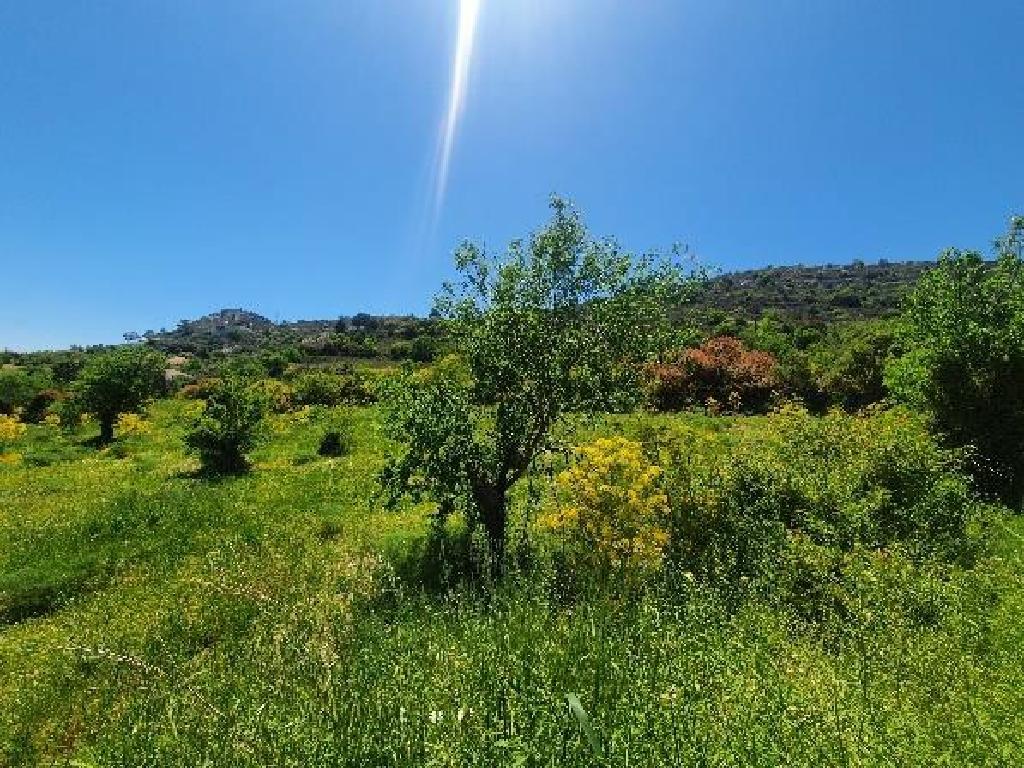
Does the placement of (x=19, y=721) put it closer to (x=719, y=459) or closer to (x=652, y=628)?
(x=652, y=628)

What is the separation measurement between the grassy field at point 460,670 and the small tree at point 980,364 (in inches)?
234

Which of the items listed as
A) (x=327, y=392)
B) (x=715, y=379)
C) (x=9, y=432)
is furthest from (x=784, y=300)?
(x=9, y=432)

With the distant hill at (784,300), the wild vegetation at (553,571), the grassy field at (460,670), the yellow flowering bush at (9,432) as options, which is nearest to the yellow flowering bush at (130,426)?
the yellow flowering bush at (9,432)

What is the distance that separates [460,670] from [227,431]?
65.9ft

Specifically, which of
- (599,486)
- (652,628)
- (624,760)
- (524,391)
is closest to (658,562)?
(599,486)

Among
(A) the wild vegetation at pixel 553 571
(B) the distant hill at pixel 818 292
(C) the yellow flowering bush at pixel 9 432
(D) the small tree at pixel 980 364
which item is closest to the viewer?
(A) the wild vegetation at pixel 553 571

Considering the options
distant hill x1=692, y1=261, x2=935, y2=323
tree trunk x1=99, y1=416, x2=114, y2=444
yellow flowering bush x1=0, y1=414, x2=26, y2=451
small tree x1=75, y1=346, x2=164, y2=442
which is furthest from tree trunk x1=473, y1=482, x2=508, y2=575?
distant hill x1=692, y1=261, x2=935, y2=323

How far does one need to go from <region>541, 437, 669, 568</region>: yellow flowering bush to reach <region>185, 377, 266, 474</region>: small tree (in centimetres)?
1645

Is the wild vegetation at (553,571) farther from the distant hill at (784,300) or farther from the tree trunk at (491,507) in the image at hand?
the distant hill at (784,300)

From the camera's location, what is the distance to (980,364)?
2139 centimetres

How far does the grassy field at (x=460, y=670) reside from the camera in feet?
21.8

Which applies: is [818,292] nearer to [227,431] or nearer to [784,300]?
[784,300]

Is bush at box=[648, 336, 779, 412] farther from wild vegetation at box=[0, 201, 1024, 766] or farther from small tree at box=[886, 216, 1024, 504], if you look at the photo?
small tree at box=[886, 216, 1024, 504]

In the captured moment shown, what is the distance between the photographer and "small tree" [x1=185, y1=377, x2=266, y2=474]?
25531 mm
